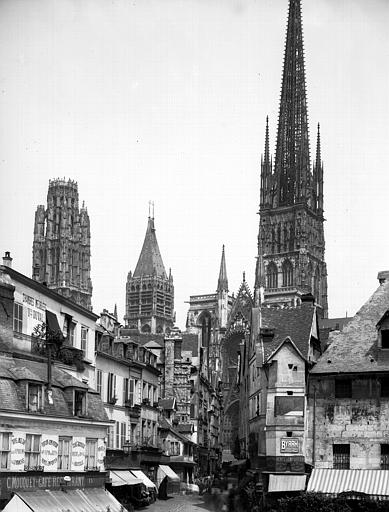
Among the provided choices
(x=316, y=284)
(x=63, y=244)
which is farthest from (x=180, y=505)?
(x=63, y=244)

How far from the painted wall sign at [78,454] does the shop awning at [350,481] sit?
972cm

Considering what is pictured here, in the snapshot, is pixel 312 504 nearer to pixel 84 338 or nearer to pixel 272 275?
pixel 84 338

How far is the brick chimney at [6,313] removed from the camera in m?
36.7

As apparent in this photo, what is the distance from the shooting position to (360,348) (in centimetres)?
4469

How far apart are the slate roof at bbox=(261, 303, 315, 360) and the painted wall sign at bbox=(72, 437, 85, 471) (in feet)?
40.8

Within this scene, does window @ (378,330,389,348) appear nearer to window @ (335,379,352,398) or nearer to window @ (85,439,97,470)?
window @ (335,379,352,398)

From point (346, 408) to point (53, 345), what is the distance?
44.3 feet

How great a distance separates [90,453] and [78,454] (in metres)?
1.46

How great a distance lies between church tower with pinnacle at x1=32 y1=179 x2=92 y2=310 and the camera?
181500mm

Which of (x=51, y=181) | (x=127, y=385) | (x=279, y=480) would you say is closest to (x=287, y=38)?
(x=51, y=181)

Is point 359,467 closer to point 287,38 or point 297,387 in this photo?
point 297,387

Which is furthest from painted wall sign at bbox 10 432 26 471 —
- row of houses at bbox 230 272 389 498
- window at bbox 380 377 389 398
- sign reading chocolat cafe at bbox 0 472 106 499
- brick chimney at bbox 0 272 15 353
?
window at bbox 380 377 389 398

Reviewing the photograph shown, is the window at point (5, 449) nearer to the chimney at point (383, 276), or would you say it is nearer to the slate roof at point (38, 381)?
the slate roof at point (38, 381)

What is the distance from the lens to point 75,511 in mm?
35000
